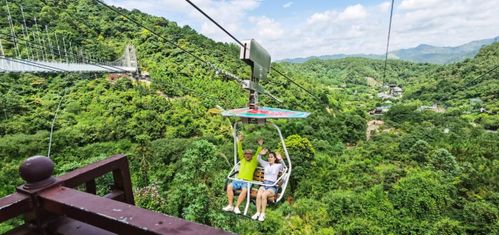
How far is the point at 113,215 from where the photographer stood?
791 mm

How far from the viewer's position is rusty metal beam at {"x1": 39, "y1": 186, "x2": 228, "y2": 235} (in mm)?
690

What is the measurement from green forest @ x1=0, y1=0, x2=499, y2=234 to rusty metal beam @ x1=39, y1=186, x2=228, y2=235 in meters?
1.21

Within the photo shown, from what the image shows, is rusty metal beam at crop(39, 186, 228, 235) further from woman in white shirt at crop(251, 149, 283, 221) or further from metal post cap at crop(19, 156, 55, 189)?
woman in white shirt at crop(251, 149, 283, 221)

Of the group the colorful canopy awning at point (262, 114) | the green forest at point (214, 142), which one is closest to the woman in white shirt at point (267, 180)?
the colorful canopy awning at point (262, 114)

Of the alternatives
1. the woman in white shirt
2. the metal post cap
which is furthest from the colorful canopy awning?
the metal post cap

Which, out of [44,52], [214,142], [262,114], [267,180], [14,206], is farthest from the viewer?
[44,52]

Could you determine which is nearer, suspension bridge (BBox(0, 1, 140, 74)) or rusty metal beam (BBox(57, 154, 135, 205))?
rusty metal beam (BBox(57, 154, 135, 205))

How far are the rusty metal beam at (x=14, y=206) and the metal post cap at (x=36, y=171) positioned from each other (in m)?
0.04

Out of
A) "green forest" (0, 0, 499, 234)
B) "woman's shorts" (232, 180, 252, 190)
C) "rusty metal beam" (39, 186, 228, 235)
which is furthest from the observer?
"green forest" (0, 0, 499, 234)

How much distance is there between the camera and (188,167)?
19.2m

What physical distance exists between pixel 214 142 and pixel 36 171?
3124 centimetres

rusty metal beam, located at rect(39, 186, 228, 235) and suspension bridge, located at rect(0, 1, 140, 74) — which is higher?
suspension bridge, located at rect(0, 1, 140, 74)

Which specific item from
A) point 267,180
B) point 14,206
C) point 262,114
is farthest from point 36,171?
point 267,180

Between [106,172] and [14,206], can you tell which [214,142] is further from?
[14,206]
